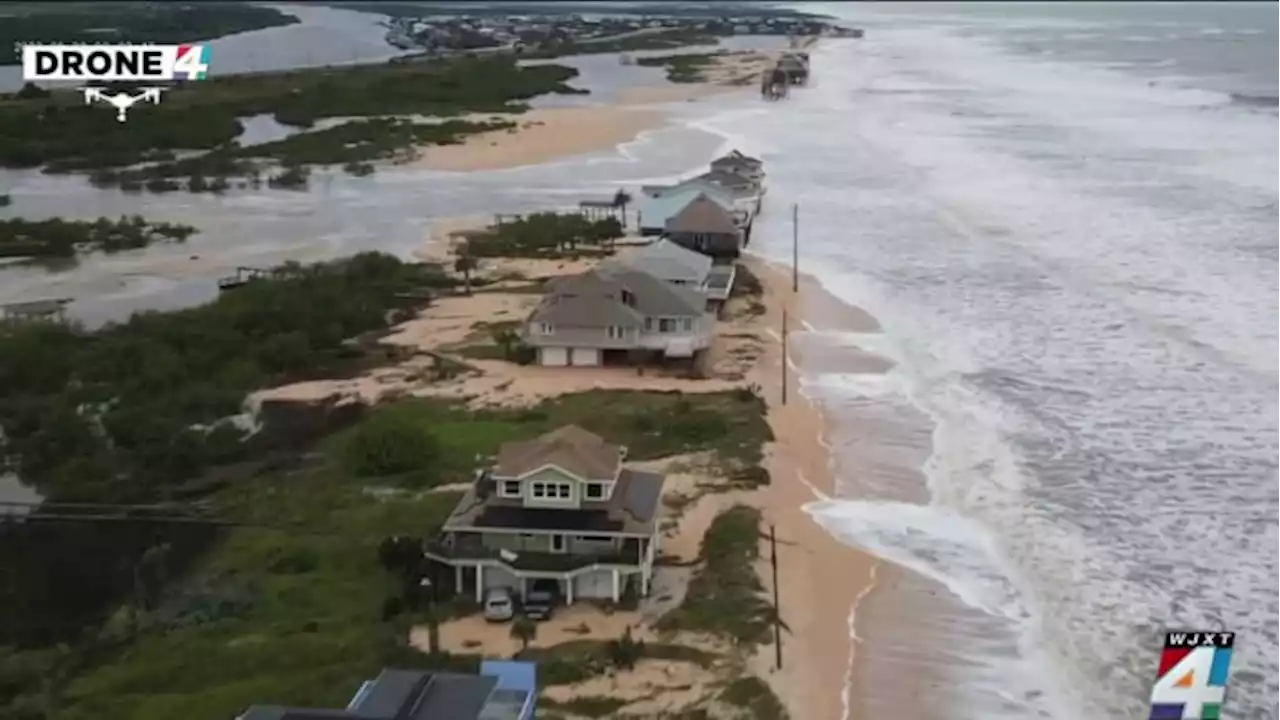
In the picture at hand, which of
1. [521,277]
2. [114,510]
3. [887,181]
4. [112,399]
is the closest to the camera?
[114,510]

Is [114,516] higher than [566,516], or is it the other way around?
[566,516]

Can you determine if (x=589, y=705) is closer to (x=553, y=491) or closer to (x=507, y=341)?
(x=553, y=491)

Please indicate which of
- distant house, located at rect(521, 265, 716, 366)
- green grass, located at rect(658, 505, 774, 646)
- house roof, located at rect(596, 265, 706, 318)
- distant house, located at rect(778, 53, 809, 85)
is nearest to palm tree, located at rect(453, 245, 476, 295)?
distant house, located at rect(521, 265, 716, 366)

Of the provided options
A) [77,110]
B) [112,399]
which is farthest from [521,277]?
[77,110]

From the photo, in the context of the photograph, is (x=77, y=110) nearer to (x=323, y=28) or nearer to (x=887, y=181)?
(x=887, y=181)

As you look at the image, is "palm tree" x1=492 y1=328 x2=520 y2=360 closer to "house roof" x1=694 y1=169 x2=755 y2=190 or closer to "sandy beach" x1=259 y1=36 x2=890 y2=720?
"sandy beach" x1=259 y1=36 x2=890 y2=720

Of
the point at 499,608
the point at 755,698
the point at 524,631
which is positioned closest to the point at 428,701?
the point at 755,698

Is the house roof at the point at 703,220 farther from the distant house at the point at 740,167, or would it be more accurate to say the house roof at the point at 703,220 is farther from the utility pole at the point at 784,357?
the distant house at the point at 740,167
